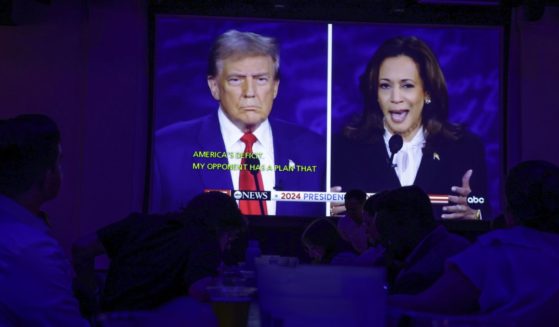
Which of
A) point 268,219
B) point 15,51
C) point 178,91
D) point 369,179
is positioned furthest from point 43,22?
point 369,179

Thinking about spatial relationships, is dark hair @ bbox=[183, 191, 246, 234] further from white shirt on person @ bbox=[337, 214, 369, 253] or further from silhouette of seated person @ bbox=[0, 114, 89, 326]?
white shirt on person @ bbox=[337, 214, 369, 253]

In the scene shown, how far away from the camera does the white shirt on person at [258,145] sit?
6730 millimetres

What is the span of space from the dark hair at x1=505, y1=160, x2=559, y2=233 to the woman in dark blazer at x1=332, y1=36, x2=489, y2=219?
486cm

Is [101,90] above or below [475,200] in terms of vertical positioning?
above

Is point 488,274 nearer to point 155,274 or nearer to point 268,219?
point 155,274

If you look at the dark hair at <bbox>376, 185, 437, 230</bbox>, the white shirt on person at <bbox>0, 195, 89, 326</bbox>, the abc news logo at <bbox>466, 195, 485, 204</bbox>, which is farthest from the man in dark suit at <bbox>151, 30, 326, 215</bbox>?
the white shirt on person at <bbox>0, 195, 89, 326</bbox>

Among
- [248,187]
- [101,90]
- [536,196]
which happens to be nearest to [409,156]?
[248,187]

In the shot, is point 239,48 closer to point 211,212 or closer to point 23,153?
point 211,212

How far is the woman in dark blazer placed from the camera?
679 centimetres

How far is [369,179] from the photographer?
676cm

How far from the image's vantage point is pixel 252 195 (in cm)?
671

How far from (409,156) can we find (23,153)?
5606mm

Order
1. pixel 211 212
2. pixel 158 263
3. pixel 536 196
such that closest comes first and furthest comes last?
pixel 536 196, pixel 158 263, pixel 211 212

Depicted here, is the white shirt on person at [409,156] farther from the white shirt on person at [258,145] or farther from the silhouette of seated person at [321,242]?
the silhouette of seated person at [321,242]
